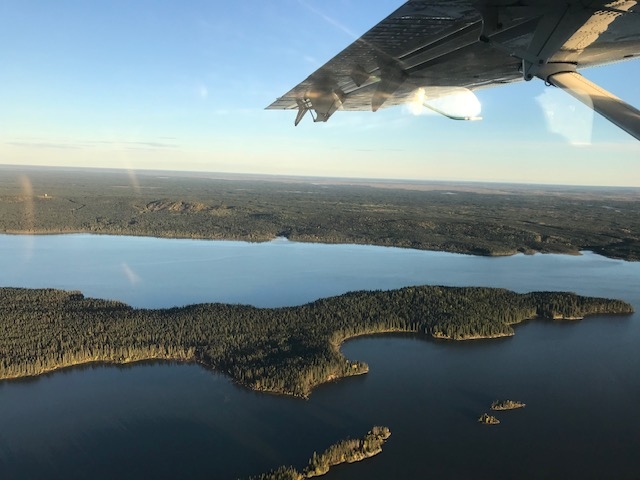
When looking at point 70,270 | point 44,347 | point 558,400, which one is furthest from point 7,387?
point 70,270

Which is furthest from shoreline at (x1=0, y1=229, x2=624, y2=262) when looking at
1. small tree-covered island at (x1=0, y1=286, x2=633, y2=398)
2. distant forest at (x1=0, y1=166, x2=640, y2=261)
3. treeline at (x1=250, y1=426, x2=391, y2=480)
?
treeline at (x1=250, y1=426, x2=391, y2=480)

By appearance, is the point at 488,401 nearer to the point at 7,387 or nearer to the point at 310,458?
the point at 310,458

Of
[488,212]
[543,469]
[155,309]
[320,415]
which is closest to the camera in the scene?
[543,469]

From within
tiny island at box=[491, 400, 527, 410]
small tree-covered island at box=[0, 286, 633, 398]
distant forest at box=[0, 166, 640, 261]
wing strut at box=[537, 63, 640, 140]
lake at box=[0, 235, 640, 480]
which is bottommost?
lake at box=[0, 235, 640, 480]

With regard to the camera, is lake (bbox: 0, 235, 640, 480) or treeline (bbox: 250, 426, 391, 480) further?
lake (bbox: 0, 235, 640, 480)

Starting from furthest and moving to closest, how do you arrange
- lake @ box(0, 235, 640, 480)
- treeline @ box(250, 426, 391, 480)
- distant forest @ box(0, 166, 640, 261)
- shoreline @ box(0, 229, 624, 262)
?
distant forest @ box(0, 166, 640, 261) → shoreline @ box(0, 229, 624, 262) → lake @ box(0, 235, 640, 480) → treeline @ box(250, 426, 391, 480)

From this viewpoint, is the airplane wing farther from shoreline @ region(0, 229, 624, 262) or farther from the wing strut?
shoreline @ region(0, 229, 624, 262)

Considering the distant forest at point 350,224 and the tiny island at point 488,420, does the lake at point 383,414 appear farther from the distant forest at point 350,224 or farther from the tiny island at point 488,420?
the distant forest at point 350,224
